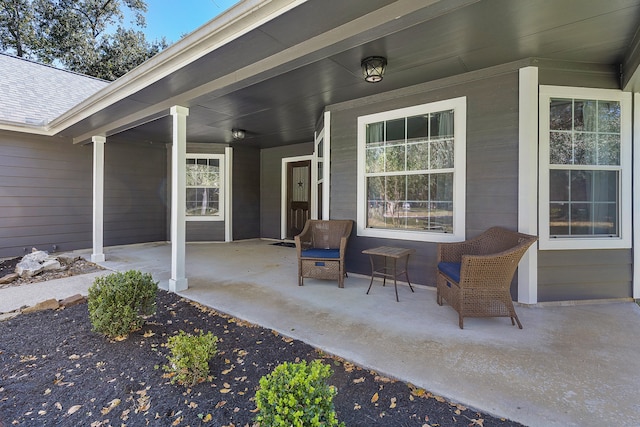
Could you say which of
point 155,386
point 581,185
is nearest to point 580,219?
point 581,185

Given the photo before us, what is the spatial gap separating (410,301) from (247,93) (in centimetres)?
327

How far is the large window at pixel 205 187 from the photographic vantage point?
769cm

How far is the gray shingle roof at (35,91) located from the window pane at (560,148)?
306 inches

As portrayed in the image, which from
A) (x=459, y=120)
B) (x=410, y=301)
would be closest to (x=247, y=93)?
(x=459, y=120)

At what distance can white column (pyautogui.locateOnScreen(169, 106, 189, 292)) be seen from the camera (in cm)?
378

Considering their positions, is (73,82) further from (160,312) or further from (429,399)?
(429,399)

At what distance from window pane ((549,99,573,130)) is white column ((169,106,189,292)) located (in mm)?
4147

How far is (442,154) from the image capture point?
373 centimetres

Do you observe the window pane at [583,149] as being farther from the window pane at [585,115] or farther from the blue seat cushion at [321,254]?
the blue seat cushion at [321,254]

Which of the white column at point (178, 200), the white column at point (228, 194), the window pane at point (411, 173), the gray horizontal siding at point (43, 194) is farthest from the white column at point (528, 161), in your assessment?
the gray horizontal siding at point (43, 194)

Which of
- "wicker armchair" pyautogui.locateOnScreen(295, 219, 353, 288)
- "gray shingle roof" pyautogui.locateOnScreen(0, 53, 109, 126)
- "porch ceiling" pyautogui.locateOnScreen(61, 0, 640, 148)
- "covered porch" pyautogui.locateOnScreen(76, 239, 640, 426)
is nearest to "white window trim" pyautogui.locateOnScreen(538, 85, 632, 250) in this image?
"porch ceiling" pyautogui.locateOnScreen(61, 0, 640, 148)

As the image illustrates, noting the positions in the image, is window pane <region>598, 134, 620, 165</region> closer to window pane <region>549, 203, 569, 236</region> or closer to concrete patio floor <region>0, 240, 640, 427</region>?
window pane <region>549, 203, 569, 236</region>

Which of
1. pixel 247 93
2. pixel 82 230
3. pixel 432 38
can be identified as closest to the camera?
pixel 432 38

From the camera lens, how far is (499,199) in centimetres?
333
